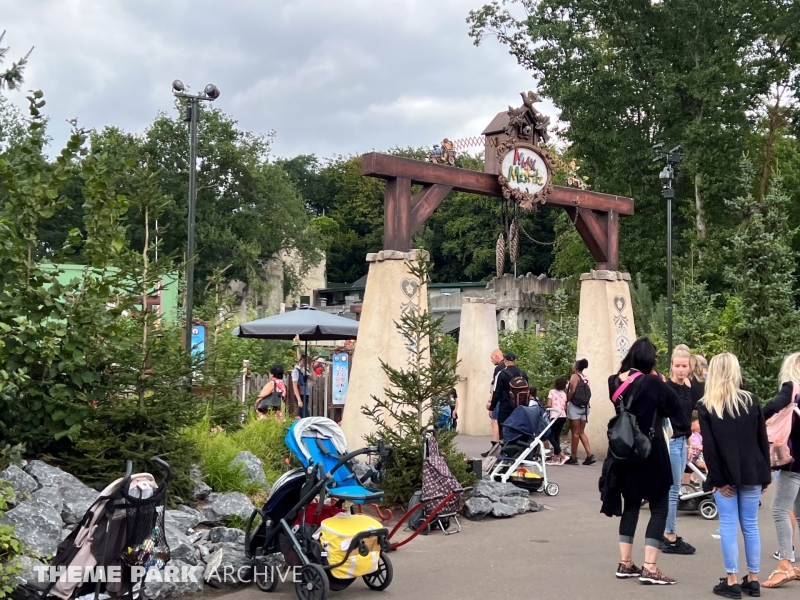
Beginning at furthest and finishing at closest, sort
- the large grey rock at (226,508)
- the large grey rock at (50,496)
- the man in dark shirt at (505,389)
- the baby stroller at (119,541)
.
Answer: the man in dark shirt at (505,389) → the large grey rock at (226,508) → the large grey rock at (50,496) → the baby stroller at (119,541)

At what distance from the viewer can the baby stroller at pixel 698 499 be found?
10.2 metres

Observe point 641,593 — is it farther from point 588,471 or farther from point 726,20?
point 726,20

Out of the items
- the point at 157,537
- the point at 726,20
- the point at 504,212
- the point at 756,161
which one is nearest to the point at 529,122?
the point at 504,212

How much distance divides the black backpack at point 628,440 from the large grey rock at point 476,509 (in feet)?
Answer: 11.7

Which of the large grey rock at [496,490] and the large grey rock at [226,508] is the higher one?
the large grey rock at [226,508]

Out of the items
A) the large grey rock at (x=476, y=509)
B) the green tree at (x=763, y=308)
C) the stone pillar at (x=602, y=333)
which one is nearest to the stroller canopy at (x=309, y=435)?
the large grey rock at (x=476, y=509)

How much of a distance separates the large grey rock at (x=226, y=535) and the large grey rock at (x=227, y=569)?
1.17 feet

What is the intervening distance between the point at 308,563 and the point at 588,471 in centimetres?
850

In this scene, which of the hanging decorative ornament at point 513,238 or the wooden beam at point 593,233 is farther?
the wooden beam at point 593,233

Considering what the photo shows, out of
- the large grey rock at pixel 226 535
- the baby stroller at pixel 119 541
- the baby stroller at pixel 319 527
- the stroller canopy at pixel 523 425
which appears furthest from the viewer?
the stroller canopy at pixel 523 425

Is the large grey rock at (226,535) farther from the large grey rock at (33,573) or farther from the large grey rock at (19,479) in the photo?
the large grey rock at (33,573)

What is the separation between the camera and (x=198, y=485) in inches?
355

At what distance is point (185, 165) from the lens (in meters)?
50.2

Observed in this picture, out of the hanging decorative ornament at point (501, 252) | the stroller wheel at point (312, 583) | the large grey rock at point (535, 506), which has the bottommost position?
the large grey rock at point (535, 506)
